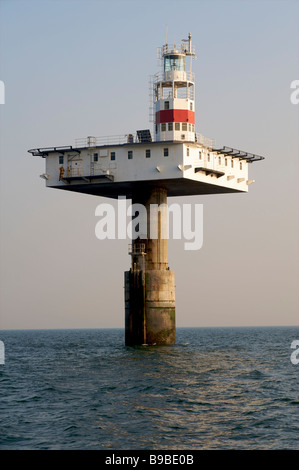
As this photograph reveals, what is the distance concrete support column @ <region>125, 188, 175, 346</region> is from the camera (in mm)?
60844

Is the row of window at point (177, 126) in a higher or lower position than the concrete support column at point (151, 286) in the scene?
higher

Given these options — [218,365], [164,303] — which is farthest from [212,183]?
[218,365]

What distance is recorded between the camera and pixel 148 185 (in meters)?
62.5

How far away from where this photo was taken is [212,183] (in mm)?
63938

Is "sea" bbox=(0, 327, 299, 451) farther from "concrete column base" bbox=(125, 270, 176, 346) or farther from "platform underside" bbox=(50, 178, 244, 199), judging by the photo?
"platform underside" bbox=(50, 178, 244, 199)

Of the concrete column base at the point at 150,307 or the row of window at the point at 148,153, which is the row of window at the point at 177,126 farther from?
the concrete column base at the point at 150,307

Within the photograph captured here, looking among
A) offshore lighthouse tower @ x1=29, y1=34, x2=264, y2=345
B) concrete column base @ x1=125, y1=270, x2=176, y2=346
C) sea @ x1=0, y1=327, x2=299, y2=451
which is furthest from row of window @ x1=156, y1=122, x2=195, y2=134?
sea @ x1=0, y1=327, x2=299, y2=451

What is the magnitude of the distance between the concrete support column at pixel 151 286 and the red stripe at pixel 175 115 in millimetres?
6006

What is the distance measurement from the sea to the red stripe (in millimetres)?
19318

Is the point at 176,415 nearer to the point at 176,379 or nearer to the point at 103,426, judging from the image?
the point at 103,426

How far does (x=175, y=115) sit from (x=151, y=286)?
47.0ft

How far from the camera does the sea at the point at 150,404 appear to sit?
27.0 metres

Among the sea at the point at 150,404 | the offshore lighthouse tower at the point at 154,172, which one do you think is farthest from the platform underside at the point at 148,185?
the sea at the point at 150,404
